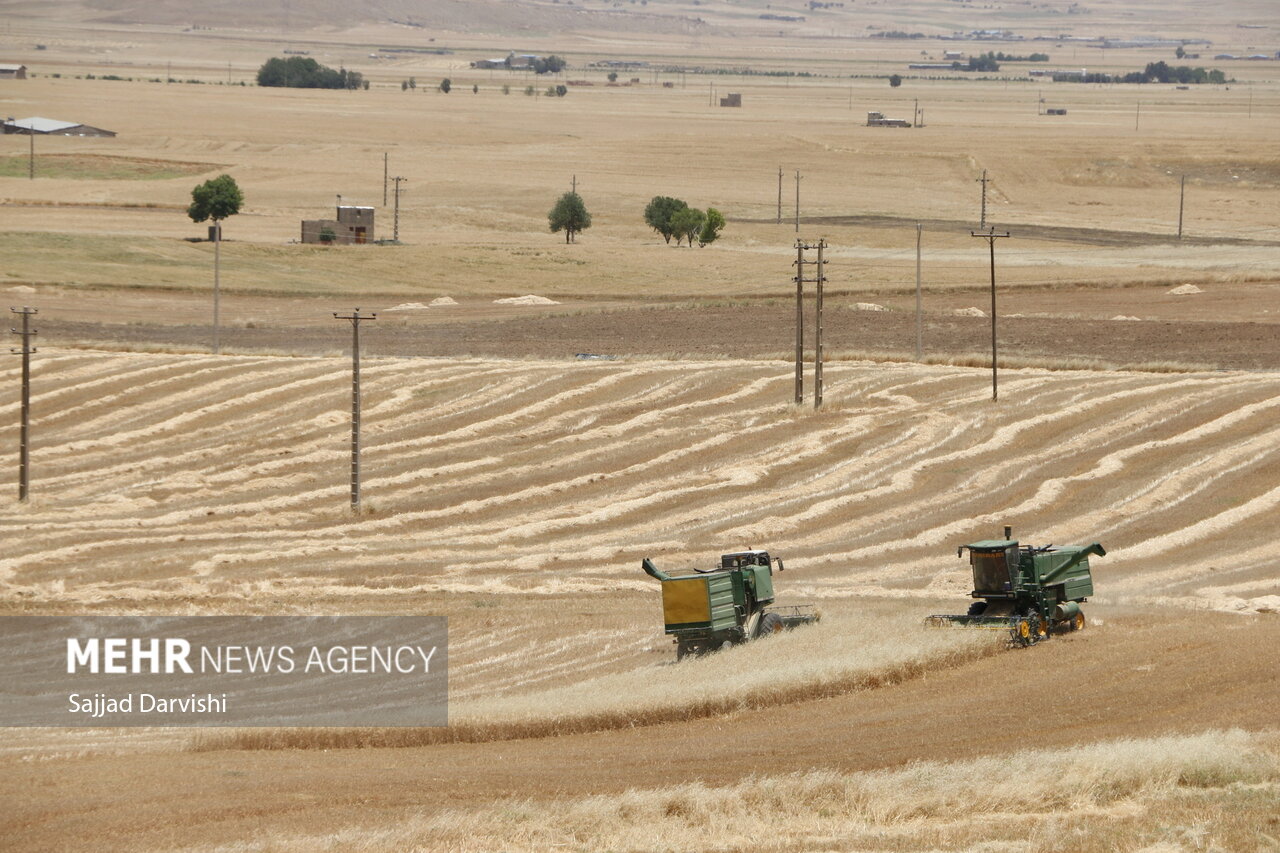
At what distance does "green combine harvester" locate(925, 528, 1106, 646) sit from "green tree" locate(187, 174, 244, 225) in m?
102

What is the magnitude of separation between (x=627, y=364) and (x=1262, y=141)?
153484 millimetres

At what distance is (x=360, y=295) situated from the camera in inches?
3930

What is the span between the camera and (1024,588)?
99.7 ft

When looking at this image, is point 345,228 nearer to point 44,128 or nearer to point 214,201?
point 214,201

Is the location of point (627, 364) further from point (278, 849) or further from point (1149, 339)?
point (278, 849)

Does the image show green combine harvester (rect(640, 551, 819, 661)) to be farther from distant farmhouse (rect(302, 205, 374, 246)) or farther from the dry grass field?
distant farmhouse (rect(302, 205, 374, 246))

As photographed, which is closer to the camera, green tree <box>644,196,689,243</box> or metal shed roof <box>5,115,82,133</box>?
green tree <box>644,196,689,243</box>

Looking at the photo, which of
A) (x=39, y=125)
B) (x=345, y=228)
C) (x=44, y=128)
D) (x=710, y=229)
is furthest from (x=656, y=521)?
(x=39, y=125)

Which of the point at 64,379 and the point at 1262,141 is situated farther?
the point at 1262,141

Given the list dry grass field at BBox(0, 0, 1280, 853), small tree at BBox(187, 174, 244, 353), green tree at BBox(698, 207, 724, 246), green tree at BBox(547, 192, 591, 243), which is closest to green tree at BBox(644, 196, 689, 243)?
green tree at BBox(698, 207, 724, 246)

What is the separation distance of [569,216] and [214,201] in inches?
1071

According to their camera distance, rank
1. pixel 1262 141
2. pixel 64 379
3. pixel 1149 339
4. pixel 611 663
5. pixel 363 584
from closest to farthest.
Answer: pixel 611 663, pixel 363 584, pixel 64 379, pixel 1149 339, pixel 1262 141

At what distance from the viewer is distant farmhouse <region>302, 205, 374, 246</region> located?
122062mm

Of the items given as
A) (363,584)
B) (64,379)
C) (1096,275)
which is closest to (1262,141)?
(1096,275)
